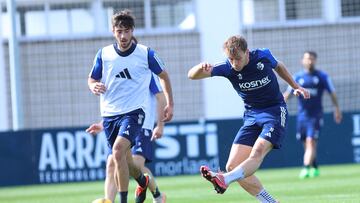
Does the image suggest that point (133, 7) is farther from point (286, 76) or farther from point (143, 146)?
point (286, 76)

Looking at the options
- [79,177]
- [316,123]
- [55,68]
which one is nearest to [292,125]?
[316,123]

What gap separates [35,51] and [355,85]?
8.55m

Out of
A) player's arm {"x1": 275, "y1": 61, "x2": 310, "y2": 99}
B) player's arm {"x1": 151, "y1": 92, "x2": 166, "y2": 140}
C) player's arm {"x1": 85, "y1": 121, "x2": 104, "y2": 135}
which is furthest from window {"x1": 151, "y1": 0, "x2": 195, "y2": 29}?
player's arm {"x1": 275, "y1": 61, "x2": 310, "y2": 99}

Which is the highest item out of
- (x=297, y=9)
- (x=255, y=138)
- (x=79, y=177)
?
(x=297, y=9)

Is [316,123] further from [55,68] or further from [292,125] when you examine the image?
[55,68]

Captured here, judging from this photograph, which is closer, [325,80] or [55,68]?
[325,80]

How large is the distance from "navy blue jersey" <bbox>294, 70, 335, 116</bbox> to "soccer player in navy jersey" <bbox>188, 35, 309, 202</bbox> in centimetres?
848

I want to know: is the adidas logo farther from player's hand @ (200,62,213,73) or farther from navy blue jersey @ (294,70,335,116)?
navy blue jersey @ (294,70,335,116)

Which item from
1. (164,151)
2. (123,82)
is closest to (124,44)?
(123,82)

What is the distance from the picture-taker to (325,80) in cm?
2031

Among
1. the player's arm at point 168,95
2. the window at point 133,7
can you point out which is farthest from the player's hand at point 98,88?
the window at point 133,7

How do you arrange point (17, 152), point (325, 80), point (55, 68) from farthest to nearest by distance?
point (55, 68) → point (17, 152) → point (325, 80)

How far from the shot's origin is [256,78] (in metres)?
11.5

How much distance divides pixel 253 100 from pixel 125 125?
4.78ft
